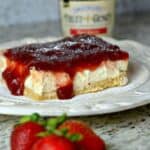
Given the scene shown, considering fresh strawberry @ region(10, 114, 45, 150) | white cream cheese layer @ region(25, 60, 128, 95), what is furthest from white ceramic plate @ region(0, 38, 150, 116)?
fresh strawberry @ region(10, 114, 45, 150)

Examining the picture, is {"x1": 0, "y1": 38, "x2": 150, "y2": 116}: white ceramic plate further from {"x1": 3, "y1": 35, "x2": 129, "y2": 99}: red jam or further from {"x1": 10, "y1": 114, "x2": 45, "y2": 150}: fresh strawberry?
{"x1": 10, "y1": 114, "x2": 45, "y2": 150}: fresh strawberry

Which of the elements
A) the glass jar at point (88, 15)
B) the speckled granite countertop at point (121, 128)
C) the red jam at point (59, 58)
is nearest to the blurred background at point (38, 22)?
the glass jar at point (88, 15)

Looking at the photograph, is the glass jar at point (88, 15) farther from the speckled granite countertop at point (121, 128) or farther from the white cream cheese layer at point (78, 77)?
the speckled granite countertop at point (121, 128)

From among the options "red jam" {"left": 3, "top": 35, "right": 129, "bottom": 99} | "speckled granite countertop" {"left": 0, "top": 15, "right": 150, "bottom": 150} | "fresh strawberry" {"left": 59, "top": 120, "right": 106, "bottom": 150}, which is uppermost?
"fresh strawberry" {"left": 59, "top": 120, "right": 106, "bottom": 150}

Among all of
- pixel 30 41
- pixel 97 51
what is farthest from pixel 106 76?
pixel 30 41

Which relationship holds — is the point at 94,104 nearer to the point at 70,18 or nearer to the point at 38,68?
the point at 38,68

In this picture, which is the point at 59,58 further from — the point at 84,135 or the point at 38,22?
the point at 38,22

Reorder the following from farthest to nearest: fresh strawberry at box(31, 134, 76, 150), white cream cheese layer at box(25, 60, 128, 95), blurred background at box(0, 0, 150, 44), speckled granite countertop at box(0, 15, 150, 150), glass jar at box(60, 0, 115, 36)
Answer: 1. blurred background at box(0, 0, 150, 44)
2. glass jar at box(60, 0, 115, 36)
3. white cream cheese layer at box(25, 60, 128, 95)
4. speckled granite countertop at box(0, 15, 150, 150)
5. fresh strawberry at box(31, 134, 76, 150)
